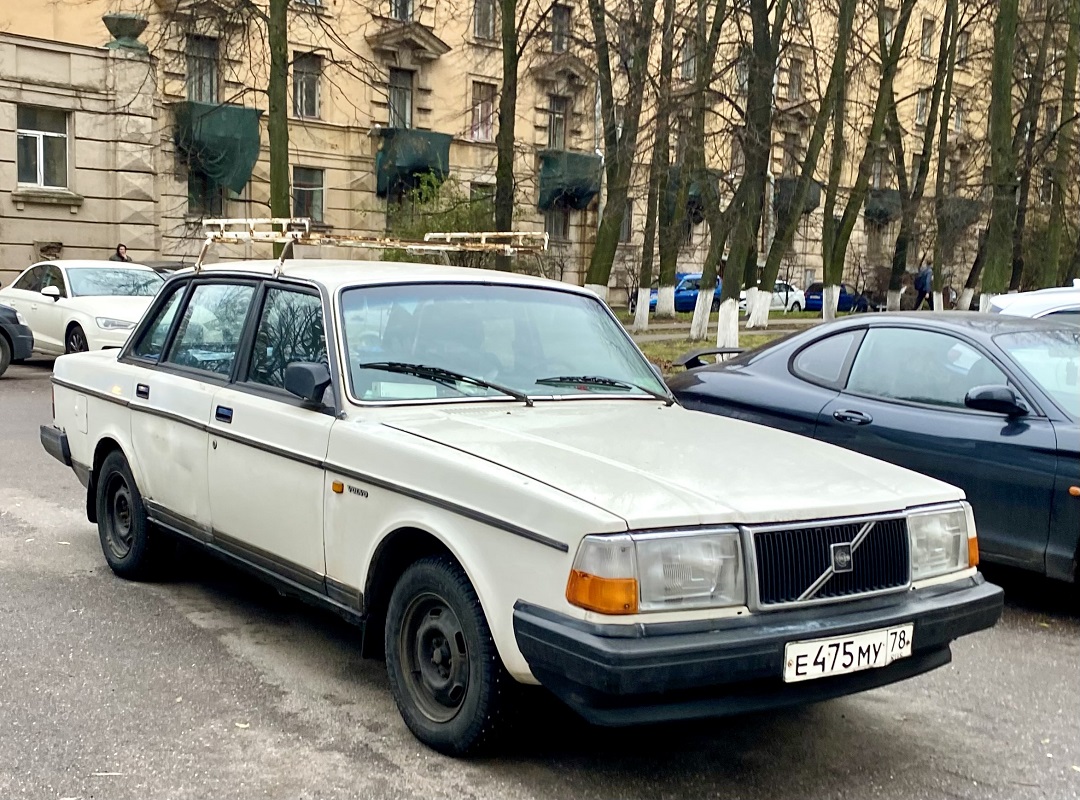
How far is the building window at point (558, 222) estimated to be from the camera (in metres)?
38.3

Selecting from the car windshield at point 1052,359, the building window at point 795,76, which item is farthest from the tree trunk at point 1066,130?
the car windshield at point 1052,359

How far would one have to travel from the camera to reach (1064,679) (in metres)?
5.05

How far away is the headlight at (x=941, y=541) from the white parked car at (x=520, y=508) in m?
0.01

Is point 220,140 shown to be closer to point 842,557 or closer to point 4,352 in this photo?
point 4,352

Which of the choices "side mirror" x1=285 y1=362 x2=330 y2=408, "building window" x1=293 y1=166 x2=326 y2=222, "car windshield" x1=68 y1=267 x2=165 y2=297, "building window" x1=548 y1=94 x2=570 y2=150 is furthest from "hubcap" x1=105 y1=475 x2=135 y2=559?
"building window" x1=548 y1=94 x2=570 y2=150

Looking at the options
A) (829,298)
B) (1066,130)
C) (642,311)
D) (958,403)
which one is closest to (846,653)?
(958,403)

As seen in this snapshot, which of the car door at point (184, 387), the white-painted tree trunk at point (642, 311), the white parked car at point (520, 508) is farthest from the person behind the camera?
the white-painted tree trunk at point (642, 311)

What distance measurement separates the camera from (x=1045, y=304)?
32.0ft

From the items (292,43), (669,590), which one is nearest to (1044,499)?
(669,590)

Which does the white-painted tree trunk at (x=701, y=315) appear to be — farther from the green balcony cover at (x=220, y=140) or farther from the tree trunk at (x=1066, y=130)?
the green balcony cover at (x=220, y=140)

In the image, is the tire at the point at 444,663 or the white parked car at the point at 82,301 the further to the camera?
the white parked car at the point at 82,301

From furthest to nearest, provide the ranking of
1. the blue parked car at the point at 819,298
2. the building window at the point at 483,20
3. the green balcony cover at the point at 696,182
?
1. the blue parked car at the point at 819,298
2. the building window at the point at 483,20
3. the green balcony cover at the point at 696,182

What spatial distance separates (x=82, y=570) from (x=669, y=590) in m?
4.00

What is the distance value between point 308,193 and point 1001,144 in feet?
67.0
